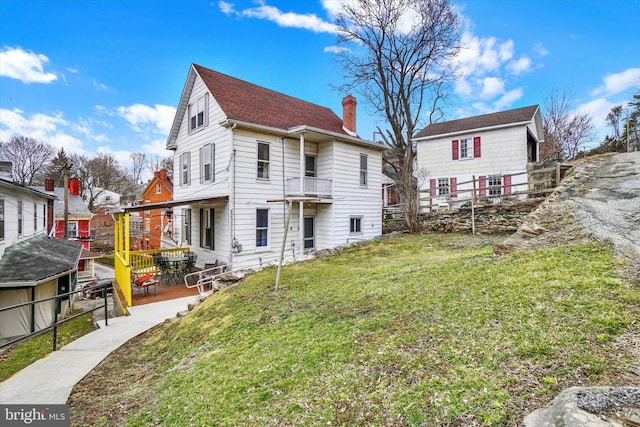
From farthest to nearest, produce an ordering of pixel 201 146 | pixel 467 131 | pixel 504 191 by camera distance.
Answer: pixel 467 131 < pixel 504 191 < pixel 201 146

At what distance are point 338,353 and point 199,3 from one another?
17.2 meters

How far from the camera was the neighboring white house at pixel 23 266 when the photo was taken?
35.0 ft

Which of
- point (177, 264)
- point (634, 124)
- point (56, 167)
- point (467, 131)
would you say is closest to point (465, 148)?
point (467, 131)

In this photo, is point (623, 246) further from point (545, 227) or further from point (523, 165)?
point (523, 165)

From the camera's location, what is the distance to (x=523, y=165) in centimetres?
1923

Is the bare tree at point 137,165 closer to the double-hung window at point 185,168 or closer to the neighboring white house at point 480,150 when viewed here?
the double-hung window at point 185,168

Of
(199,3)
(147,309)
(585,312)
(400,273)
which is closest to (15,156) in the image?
(199,3)

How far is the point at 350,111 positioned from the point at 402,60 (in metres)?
4.41

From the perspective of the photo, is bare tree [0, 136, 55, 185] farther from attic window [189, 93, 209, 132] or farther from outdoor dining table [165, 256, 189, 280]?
outdoor dining table [165, 256, 189, 280]

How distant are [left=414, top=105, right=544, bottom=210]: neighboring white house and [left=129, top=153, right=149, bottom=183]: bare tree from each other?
53.8 meters

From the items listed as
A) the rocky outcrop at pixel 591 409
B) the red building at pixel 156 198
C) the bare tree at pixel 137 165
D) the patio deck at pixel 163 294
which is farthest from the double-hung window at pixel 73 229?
the rocky outcrop at pixel 591 409

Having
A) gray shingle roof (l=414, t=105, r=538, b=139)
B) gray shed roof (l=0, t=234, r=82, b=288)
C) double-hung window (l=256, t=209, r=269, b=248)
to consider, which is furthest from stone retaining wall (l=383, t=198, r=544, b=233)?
gray shed roof (l=0, t=234, r=82, b=288)

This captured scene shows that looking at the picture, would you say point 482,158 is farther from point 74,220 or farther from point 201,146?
point 74,220

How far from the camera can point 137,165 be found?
192ft
